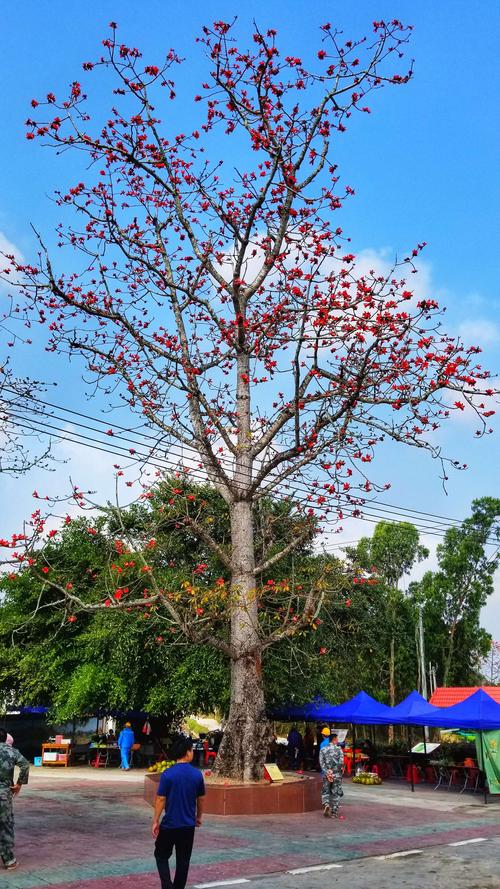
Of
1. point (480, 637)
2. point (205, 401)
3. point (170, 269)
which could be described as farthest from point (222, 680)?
point (480, 637)

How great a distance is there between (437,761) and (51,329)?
1832 cm

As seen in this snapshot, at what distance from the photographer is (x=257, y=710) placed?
15.5 metres

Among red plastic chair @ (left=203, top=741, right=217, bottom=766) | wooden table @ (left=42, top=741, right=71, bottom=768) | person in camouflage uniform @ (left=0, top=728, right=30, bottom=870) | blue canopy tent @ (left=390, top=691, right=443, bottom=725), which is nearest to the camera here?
person in camouflage uniform @ (left=0, top=728, right=30, bottom=870)

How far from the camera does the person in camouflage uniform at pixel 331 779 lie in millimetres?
14125

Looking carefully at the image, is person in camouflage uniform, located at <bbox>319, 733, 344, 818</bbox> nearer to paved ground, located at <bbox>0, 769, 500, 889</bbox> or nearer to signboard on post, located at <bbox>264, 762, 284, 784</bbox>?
paved ground, located at <bbox>0, 769, 500, 889</bbox>

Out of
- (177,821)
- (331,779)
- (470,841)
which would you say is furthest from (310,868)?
(331,779)

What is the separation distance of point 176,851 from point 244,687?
898 cm

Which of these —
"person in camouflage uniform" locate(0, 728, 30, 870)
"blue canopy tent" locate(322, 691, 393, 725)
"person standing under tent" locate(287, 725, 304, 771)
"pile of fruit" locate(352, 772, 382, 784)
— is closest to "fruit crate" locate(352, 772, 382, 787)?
"pile of fruit" locate(352, 772, 382, 784)

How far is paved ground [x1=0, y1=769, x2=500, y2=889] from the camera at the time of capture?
8.55 metres

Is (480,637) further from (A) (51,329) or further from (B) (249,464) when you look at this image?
(A) (51,329)

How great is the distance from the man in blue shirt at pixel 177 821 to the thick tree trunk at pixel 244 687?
8.41 meters

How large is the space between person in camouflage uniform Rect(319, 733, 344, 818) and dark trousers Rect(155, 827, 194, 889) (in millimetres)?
7855

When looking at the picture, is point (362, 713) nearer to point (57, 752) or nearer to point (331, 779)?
point (331, 779)

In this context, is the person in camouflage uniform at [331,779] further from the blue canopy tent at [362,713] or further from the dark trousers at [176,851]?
the blue canopy tent at [362,713]
